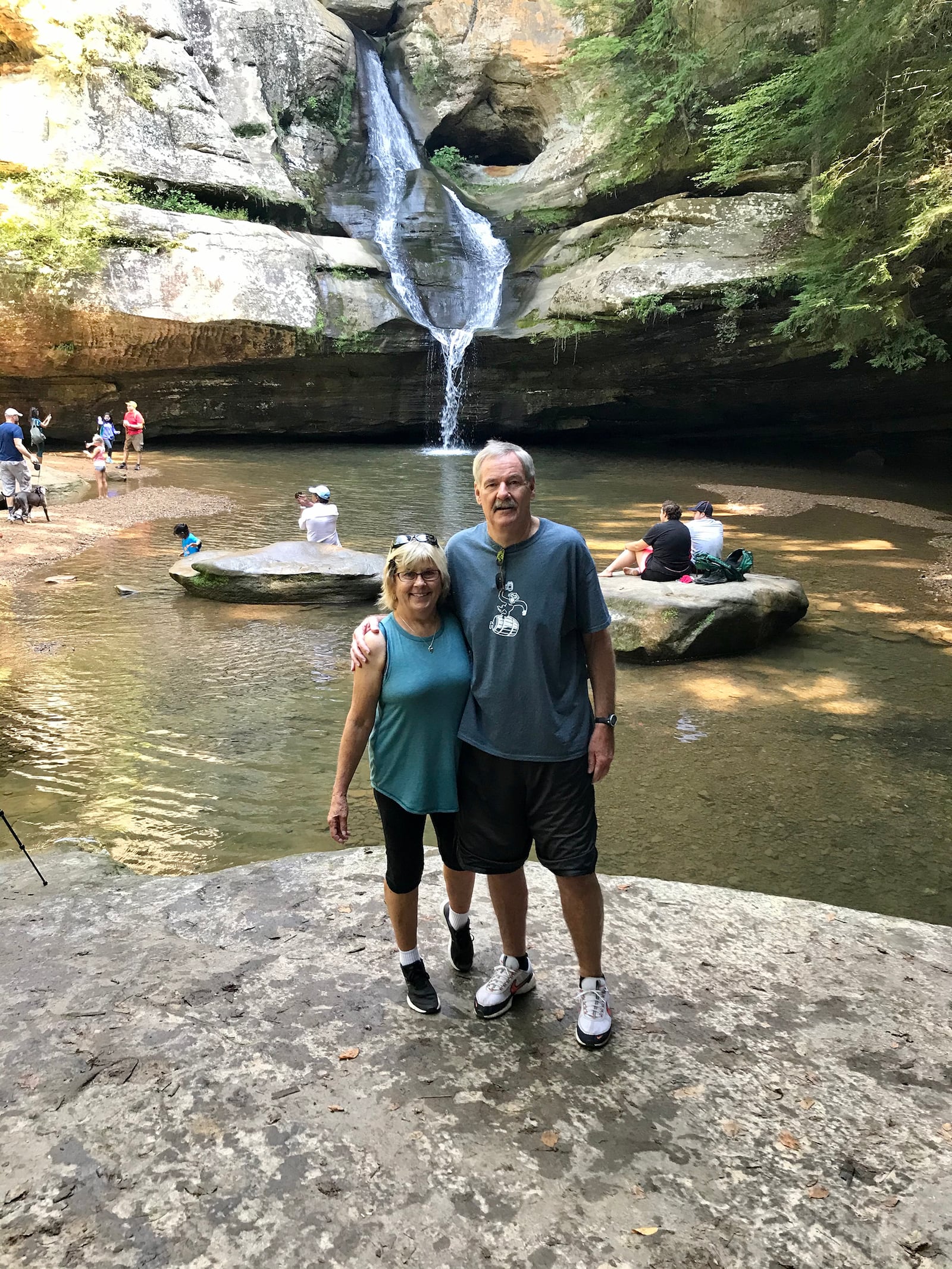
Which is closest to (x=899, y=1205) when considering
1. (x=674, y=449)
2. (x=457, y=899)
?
(x=457, y=899)

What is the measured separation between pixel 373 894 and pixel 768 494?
565 inches

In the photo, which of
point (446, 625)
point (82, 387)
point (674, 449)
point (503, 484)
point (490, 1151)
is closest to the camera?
point (490, 1151)

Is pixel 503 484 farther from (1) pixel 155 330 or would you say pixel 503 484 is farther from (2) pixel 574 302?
(1) pixel 155 330

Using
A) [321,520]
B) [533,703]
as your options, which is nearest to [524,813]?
[533,703]

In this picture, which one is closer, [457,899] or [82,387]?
[457,899]

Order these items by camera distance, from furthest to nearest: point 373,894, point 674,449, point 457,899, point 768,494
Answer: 1. point 674,449
2. point 768,494
3. point 373,894
4. point 457,899

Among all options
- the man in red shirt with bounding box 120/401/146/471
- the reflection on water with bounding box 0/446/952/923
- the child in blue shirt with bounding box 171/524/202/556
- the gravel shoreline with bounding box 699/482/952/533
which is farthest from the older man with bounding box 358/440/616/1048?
the man in red shirt with bounding box 120/401/146/471

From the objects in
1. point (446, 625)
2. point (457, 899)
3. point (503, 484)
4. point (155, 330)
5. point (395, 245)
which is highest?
point (395, 245)

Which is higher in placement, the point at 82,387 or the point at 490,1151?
the point at 82,387

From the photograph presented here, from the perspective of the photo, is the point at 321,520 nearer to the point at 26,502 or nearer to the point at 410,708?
the point at 26,502

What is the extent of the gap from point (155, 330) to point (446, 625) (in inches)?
738

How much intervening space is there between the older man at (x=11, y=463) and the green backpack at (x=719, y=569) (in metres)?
9.66

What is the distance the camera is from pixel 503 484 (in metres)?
2.48

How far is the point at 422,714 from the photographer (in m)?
2.58
